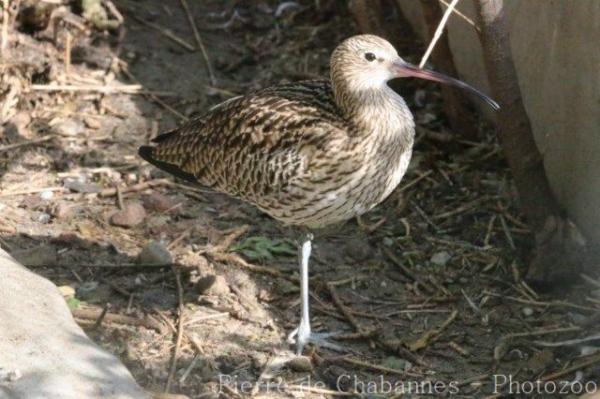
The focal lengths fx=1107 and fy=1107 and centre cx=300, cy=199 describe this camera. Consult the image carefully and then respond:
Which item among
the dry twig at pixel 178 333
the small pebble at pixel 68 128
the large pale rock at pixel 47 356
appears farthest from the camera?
the small pebble at pixel 68 128

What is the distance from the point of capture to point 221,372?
5344mm

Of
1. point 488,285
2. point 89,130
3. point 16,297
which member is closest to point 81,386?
point 16,297

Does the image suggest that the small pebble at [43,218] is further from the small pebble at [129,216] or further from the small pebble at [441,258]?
the small pebble at [441,258]

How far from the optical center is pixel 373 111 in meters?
5.43

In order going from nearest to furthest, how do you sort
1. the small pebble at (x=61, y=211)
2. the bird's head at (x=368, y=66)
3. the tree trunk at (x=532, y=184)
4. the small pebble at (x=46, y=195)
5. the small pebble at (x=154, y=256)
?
the bird's head at (x=368, y=66) → the tree trunk at (x=532, y=184) → the small pebble at (x=154, y=256) → the small pebble at (x=61, y=211) → the small pebble at (x=46, y=195)

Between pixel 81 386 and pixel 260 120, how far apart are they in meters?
1.82

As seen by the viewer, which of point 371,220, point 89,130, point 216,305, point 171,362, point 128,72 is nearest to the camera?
point 171,362

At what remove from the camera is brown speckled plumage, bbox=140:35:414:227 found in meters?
5.34

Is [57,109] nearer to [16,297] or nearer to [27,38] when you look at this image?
[27,38]

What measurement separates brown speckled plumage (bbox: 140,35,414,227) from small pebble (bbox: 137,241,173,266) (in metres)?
0.57

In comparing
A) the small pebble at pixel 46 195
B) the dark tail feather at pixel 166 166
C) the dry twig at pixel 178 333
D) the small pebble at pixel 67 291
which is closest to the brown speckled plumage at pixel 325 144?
the dark tail feather at pixel 166 166

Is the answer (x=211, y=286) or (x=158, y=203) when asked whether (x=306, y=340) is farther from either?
(x=158, y=203)

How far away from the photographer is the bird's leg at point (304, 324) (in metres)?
5.59

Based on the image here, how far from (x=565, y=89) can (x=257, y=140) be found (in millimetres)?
1694
